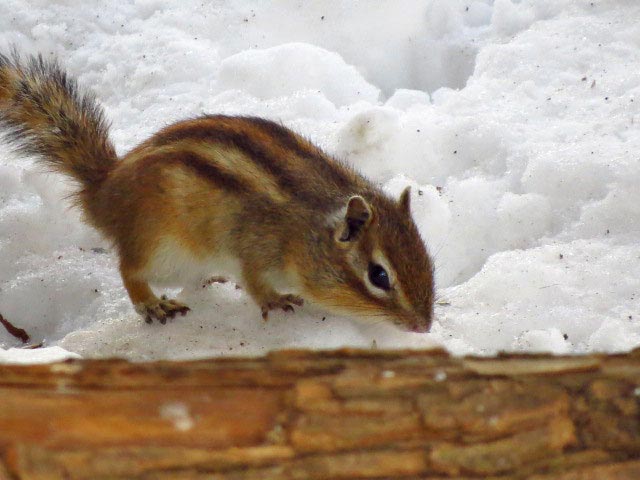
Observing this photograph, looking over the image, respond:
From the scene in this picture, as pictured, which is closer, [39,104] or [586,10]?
[39,104]

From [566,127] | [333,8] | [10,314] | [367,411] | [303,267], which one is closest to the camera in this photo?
[367,411]

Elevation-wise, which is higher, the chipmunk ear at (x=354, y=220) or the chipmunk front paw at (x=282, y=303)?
the chipmunk ear at (x=354, y=220)

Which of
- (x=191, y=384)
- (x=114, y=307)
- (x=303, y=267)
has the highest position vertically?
(x=191, y=384)

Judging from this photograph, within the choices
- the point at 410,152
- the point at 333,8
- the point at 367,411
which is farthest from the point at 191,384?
the point at 333,8

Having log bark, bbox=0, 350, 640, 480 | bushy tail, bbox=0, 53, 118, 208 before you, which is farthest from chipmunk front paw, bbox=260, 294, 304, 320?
log bark, bbox=0, 350, 640, 480

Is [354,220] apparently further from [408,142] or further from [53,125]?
[53,125]

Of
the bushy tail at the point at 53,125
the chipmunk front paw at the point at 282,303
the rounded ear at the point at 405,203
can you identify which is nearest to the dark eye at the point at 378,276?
the rounded ear at the point at 405,203

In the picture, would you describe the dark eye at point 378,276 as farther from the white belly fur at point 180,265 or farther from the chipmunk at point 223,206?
the white belly fur at point 180,265

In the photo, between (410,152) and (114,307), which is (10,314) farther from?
(410,152)
